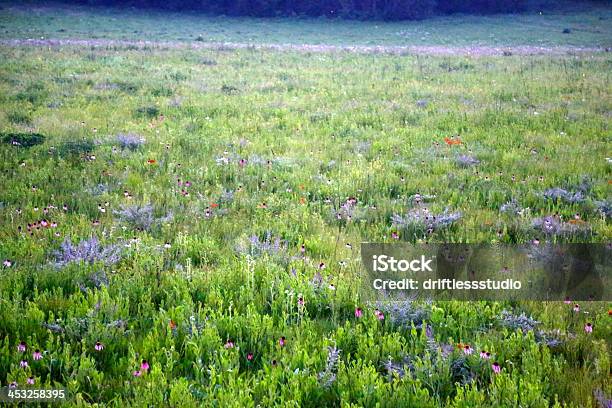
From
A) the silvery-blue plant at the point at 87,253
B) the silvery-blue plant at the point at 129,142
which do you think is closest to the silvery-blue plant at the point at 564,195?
the silvery-blue plant at the point at 87,253

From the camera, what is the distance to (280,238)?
21.2ft

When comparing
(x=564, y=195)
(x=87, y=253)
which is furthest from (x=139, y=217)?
(x=564, y=195)

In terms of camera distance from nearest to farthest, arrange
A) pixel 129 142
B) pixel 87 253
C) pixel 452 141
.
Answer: pixel 87 253 → pixel 129 142 → pixel 452 141

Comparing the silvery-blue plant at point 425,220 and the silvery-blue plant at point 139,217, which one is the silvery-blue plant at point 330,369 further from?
the silvery-blue plant at point 139,217

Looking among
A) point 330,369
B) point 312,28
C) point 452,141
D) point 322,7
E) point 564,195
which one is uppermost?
point 322,7

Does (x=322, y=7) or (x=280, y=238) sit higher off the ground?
(x=322, y=7)

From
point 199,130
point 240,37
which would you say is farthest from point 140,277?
point 240,37

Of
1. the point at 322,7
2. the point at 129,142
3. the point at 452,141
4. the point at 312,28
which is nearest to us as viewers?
the point at 129,142

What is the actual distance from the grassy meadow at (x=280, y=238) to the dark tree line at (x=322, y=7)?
58.6 m

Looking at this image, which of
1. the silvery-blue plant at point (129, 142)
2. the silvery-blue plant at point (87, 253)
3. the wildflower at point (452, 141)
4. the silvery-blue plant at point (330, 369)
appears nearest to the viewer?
the silvery-blue plant at point (330, 369)

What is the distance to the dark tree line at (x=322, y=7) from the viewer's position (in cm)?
7044

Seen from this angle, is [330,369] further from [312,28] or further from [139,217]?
[312,28]

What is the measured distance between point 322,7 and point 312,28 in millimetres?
13336

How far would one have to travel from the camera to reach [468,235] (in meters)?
6.44
